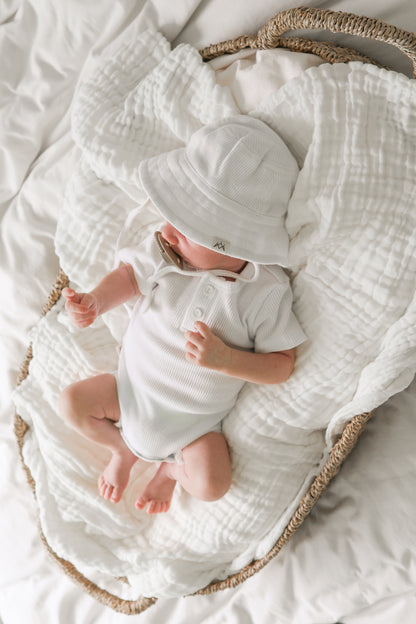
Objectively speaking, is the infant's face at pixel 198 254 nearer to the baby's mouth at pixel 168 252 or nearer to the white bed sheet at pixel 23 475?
the baby's mouth at pixel 168 252

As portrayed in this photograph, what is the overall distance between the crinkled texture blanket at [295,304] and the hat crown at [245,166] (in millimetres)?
37

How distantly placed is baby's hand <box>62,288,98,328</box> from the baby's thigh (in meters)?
0.15

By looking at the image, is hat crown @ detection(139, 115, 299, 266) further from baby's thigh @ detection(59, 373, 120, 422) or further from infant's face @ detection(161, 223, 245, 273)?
baby's thigh @ detection(59, 373, 120, 422)

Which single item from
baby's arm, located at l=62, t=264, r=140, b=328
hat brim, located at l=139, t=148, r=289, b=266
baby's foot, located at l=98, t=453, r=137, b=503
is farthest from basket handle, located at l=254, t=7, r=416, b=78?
baby's foot, located at l=98, t=453, r=137, b=503

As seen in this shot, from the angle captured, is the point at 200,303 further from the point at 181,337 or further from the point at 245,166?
the point at 245,166

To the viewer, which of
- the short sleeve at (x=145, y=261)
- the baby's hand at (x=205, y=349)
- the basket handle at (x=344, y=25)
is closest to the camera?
the basket handle at (x=344, y=25)

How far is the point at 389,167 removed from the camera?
3.03 feet

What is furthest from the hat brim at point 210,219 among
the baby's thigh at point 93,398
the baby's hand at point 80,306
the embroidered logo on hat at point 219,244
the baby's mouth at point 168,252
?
the baby's thigh at point 93,398

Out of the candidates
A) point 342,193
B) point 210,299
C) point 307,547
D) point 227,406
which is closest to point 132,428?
point 227,406

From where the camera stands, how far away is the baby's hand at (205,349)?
0.95m

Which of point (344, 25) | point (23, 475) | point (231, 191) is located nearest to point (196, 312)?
point (231, 191)

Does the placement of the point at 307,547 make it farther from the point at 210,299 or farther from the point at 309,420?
the point at 210,299

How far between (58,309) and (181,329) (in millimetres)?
402

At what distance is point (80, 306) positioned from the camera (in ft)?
3.28
